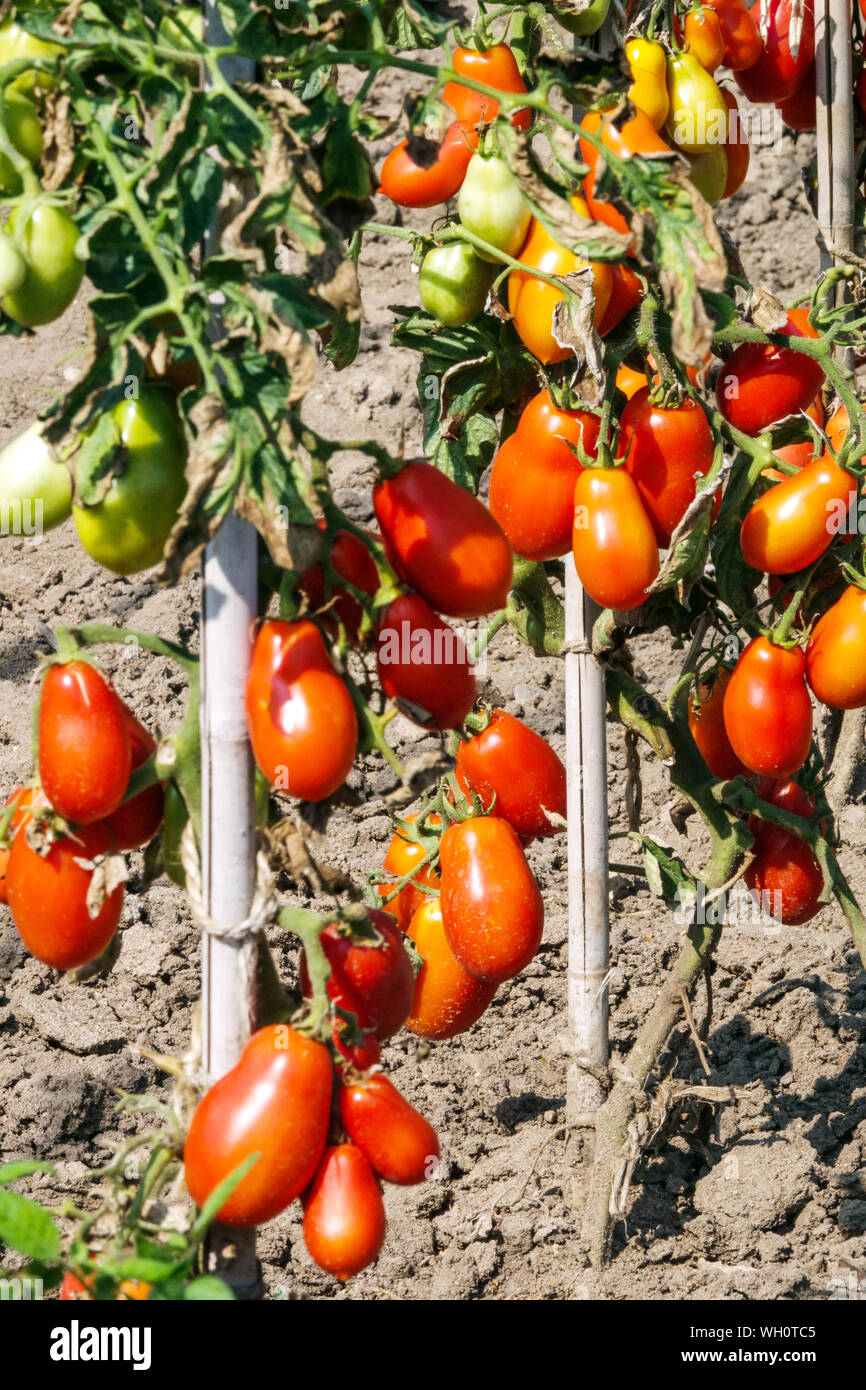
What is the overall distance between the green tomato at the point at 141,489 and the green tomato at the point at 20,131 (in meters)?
0.19

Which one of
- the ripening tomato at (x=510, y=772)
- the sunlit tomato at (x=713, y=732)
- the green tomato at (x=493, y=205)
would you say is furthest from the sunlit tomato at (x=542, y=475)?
the sunlit tomato at (x=713, y=732)

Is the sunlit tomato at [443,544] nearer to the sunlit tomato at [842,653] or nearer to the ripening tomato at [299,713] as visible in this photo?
the ripening tomato at [299,713]

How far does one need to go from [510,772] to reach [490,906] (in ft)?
0.74

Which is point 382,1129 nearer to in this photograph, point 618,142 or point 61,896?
point 61,896

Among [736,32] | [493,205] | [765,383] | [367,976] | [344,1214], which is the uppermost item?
[736,32]

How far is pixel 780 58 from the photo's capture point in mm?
2381

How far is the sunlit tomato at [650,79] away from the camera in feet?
5.75

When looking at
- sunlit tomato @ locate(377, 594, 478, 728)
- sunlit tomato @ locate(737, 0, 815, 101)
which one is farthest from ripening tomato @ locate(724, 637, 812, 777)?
sunlit tomato @ locate(737, 0, 815, 101)

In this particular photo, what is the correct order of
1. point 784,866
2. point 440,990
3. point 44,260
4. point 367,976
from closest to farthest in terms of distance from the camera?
1. point 44,260
2. point 367,976
3. point 440,990
4. point 784,866

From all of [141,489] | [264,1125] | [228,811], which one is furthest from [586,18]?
[264,1125]

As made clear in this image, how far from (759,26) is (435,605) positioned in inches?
62.6

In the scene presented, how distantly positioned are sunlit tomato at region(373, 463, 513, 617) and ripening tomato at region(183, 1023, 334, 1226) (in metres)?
0.38
